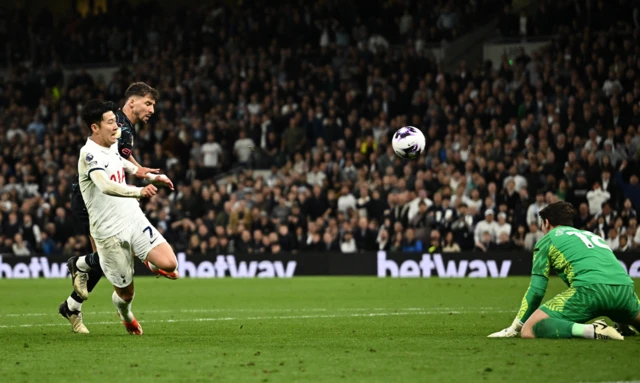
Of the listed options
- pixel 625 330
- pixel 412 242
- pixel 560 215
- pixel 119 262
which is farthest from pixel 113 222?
pixel 412 242

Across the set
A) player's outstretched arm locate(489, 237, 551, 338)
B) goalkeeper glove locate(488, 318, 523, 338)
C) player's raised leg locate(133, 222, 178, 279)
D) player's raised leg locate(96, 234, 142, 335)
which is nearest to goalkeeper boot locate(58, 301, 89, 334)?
player's raised leg locate(96, 234, 142, 335)

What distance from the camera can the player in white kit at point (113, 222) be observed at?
10.5 meters

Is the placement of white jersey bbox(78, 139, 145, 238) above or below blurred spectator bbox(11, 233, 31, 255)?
above

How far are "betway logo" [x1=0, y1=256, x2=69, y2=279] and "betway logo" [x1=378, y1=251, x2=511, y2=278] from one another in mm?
8679

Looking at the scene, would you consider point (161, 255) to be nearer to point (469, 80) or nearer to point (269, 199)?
point (269, 199)

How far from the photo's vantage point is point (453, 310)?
14422 mm

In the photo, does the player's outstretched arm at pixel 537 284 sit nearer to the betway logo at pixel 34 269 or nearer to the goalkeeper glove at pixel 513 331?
the goalkeeper glove at pixel 513 331

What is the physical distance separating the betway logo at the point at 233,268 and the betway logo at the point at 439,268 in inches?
96.7

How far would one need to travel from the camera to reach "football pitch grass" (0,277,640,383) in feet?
24.7

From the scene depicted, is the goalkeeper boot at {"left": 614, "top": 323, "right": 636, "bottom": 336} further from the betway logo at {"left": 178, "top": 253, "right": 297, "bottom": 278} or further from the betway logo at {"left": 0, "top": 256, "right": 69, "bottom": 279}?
the betway logo at {"left": 0, "top": 256, "right": 69, "bottom": 279}

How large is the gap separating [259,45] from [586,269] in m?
25.0

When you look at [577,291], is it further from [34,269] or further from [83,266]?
[34,269]

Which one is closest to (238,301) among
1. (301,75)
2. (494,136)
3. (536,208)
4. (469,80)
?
(536,208)

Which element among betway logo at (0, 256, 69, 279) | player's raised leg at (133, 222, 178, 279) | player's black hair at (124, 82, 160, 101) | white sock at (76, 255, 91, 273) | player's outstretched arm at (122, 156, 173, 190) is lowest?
betway logo at (0, 256, 69, 279)
